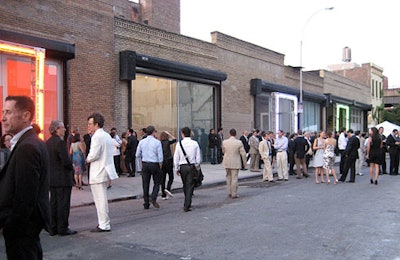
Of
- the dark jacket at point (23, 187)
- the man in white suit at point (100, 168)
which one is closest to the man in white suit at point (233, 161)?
the man in white suit at point (100, 168)

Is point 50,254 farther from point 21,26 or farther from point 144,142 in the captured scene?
point 21,26

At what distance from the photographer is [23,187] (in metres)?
3.31

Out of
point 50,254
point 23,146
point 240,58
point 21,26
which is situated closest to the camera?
point 23,146

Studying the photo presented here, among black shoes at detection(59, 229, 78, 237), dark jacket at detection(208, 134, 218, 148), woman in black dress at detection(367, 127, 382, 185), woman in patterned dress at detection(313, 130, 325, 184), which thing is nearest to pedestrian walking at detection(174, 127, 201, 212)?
black shoes at detection(59, 229, 78, 237)

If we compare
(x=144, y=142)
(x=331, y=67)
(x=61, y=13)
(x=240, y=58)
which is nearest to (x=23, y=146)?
(x=144, y=142)

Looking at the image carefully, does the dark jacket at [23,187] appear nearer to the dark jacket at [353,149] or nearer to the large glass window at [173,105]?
the dark jacket at [353,149]

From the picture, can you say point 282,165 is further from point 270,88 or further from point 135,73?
point 270,88

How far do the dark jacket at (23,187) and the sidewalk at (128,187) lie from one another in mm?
7468

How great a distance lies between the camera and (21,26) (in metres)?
13.5

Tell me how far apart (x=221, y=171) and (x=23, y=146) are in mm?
15850

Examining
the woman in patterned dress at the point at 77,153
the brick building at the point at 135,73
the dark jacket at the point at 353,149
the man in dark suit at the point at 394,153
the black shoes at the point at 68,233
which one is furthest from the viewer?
the man in dark suit at the point at 394,153

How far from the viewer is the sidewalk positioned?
1153 cm

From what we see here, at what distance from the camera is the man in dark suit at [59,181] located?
7352 millimetres

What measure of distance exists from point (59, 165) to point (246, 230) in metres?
3.52
